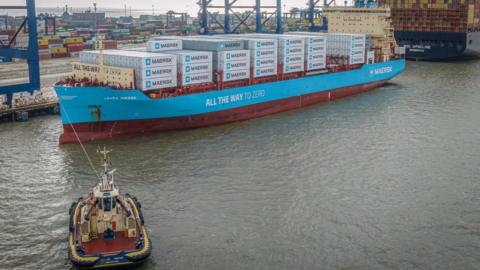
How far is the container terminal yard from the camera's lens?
16250mm

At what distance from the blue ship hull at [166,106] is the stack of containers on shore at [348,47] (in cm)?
566

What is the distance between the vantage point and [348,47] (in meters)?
44.7

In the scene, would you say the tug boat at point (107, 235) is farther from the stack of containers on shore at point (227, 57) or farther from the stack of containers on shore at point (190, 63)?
the stack of containers on shore at point (227, 57)

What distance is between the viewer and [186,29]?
106875 mm

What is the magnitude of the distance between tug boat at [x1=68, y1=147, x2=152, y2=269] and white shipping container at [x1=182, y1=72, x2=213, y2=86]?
16.5m

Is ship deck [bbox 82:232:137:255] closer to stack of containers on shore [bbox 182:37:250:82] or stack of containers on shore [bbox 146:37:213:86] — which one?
stack of containers on shore [bbox 146:37:213:86]

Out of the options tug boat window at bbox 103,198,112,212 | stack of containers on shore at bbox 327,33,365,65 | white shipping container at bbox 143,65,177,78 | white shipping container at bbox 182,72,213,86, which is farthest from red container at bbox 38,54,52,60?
tug boat window at bbox 103,198,112,212

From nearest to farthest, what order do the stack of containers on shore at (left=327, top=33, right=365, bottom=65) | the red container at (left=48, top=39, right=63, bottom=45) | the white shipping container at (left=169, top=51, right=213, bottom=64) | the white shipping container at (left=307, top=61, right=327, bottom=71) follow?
the white shipping container at (left=169, top=51, right=213, bottom=64), the white shipping container at (left=307, top=61, right=327, bottom=71), the stack of containers on shore at (left=327, top=33, right=365, bottom=65), the red container at (left=48, top=39, right=63, bottom=45)

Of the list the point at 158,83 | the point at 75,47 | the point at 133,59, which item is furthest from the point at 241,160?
the point at 75,47

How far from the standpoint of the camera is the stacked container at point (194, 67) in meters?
32.2

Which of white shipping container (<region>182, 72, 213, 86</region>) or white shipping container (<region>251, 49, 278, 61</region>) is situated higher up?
white shipping container (<region>251, 49, 278, 61</region>)

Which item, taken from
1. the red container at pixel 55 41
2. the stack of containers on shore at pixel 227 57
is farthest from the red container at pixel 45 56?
the stack of containers on shore at pixel 227 57

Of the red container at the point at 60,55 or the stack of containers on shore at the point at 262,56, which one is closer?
the stack of containers on shore at the point at 262,56

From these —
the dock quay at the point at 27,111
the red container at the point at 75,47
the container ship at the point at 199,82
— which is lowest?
the dock quay at the point at 27,111
